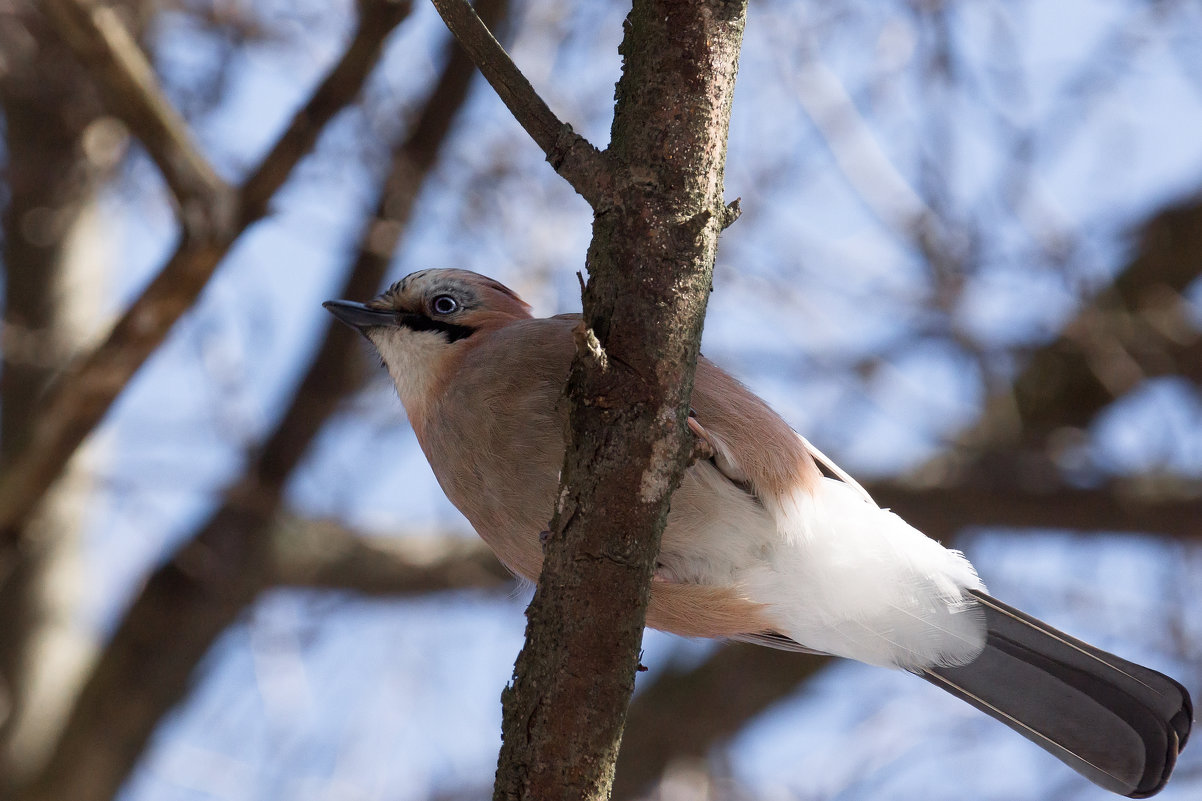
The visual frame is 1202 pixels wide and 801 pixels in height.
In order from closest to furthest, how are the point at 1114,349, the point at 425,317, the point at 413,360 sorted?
the point at 413,360
the point at 425,317
the point at 1114,349

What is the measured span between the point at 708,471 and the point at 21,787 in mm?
4038

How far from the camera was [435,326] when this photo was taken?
3391mm

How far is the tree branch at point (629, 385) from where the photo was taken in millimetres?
1925

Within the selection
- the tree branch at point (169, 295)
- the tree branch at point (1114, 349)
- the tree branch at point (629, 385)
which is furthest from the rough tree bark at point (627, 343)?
the tree branch at point (1114, 349)

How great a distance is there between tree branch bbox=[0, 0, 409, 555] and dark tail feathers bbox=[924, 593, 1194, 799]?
240 centimetres

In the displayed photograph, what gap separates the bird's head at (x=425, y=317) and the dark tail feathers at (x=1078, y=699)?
62.1 inches

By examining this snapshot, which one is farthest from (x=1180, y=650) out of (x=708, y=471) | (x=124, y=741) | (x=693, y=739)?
(x=124, y=741)

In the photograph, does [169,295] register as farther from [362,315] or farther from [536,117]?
[536,117]

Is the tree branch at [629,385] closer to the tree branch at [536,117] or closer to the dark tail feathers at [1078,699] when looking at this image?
the tree branch at [536,117]

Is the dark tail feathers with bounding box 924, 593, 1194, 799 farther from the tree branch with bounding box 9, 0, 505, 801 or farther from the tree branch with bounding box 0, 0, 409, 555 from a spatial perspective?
the tree branch with bounding box 9, 0, 505, 801

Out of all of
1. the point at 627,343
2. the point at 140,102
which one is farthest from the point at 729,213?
the point at 140,102

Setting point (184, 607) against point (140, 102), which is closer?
point (140, 102)

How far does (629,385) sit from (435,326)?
157cm

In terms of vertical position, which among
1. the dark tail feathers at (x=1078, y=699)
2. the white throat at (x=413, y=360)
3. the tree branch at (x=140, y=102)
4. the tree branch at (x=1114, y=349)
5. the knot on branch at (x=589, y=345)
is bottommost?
the knot on branch at (x=589, y=345)
